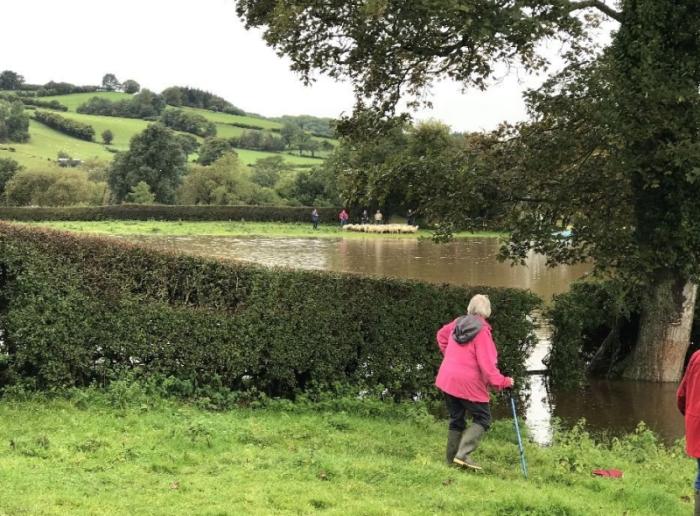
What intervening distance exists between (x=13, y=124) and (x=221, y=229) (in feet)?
261

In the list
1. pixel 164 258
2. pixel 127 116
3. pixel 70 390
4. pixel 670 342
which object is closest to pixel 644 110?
pixel 670 342

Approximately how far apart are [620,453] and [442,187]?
21.2 ft

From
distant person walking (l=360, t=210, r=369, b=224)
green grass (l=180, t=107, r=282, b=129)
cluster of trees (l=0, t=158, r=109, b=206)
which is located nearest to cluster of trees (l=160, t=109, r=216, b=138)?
green grass (l=180, t=107, r=282, b=129)

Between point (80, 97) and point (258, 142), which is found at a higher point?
point (80, 97)

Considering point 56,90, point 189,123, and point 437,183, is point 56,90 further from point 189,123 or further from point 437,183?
point 437,183

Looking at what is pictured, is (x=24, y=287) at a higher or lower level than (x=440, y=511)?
higher

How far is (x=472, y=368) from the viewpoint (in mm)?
7332

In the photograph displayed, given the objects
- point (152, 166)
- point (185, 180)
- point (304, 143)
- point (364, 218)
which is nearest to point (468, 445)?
point (364, 218)

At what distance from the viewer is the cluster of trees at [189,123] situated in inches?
5463

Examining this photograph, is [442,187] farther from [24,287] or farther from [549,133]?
[24,287]

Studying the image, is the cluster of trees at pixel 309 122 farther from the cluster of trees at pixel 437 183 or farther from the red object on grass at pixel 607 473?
the red object on grass at pixel 607 473

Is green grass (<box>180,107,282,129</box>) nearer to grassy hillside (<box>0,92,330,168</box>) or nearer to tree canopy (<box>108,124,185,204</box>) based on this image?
grassy hillside (<box>0,92,330,168</box>)

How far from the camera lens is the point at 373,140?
1596cm

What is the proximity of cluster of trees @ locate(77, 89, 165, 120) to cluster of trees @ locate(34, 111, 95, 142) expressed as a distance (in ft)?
58.1
